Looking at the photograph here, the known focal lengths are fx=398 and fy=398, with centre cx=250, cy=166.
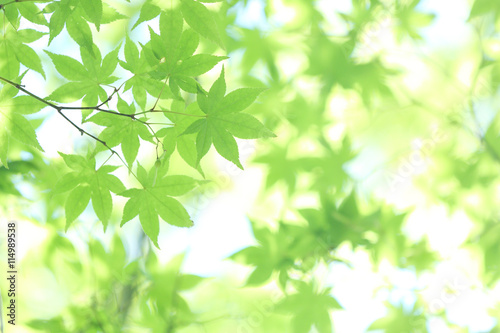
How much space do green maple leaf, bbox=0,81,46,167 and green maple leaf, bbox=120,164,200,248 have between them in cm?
22

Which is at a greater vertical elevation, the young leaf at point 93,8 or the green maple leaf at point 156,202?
the young leaf at point 93,8

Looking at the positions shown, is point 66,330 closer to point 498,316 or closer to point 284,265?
point 284,265

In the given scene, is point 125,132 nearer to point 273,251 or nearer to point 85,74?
point 85,74

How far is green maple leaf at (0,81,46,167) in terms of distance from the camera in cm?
82

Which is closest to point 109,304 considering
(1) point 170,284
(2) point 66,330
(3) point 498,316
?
(2) point 66,330

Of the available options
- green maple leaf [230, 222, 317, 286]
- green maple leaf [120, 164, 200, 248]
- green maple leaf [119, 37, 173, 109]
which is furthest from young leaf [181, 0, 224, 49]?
green maple leaf [230, 222, 317, 286]

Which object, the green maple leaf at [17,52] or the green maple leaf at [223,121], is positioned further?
the green maple leaf at [17,52]

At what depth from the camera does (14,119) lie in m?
0.82

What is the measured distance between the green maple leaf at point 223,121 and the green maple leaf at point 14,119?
1.14 ft

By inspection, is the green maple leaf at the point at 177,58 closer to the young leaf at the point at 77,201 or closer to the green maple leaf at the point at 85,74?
the green maple leaf at the point at 85,74

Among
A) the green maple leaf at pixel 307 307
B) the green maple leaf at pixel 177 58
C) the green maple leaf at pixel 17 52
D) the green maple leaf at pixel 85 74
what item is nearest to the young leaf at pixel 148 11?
the green maple leaf at pixel 177 58

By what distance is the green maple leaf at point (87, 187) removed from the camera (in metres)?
0.86

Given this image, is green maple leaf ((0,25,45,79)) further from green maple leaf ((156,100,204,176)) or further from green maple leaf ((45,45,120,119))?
green maple leaf ((156,100,204,176))

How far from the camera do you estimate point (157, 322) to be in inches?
52.7
